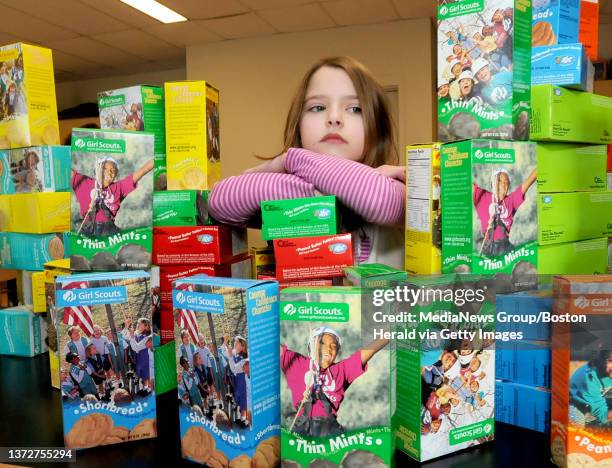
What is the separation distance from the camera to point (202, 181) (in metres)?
1.30

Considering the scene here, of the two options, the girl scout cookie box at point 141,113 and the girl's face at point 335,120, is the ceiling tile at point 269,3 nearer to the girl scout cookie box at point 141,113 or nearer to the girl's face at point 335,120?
the girl's face at point 335,120

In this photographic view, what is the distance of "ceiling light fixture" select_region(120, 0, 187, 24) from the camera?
3.93 m

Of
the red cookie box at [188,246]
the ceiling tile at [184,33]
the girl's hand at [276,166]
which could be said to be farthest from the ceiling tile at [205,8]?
the red cookie box at [188,246]

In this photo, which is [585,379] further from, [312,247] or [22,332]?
[22,332]

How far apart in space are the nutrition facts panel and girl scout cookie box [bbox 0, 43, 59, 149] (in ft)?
3.27

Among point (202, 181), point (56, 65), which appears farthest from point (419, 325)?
point (56, 65)

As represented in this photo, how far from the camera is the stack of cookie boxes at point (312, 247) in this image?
39.0 inches

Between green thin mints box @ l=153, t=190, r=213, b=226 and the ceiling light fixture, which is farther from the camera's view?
the ceiling light fixture

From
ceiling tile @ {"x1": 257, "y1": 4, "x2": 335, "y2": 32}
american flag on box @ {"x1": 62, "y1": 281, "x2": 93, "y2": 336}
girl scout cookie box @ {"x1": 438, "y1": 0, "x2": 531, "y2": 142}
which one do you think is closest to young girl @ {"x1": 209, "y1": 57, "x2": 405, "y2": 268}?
girl scout cookie box @ {"x1": 438, "y1": 0, "x2": 531, "y2": 142}

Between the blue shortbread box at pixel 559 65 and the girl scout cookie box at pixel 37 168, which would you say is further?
the girl scout cookie box at pixel 37 168

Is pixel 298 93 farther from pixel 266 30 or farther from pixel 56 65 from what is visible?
pixel 56 65

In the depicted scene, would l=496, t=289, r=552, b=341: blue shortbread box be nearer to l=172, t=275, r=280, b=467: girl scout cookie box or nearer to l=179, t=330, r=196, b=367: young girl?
l=172, t=275, r=280, b=467: girl scout cookie box

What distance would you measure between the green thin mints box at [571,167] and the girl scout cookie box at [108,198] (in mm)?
750

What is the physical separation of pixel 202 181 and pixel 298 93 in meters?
0.39
